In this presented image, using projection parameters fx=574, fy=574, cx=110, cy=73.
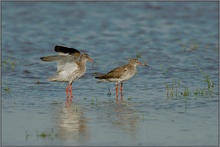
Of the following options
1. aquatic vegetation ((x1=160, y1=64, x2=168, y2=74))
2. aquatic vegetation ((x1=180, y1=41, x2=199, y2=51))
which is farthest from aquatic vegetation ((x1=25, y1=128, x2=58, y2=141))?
aquatic vegetation ((x1=180, y1=41, x2=199, y2=51))

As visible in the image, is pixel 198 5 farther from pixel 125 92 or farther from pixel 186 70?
pixel 125 92

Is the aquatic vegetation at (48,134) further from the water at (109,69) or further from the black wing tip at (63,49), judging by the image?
the black wing tip at (63,49)

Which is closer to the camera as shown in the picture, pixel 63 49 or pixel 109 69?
pixel 63 49

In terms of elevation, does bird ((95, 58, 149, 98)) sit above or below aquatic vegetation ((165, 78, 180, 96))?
above

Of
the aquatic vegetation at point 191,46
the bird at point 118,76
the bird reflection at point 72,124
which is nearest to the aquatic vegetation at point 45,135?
the bird reflection at point 72,124

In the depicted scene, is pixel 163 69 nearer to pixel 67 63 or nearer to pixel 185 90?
pixel 185 90

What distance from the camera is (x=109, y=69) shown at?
52.4ft

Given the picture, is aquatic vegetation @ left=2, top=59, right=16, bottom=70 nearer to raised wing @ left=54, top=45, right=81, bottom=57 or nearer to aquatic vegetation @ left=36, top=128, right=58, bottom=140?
raised wing @ left=54, top=45, right=81, bottom=57

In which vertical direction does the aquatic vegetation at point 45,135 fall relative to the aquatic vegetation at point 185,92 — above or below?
below

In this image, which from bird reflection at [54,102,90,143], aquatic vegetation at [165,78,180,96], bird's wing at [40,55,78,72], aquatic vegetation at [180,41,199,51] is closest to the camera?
bird reflection at [54,102,90,143]

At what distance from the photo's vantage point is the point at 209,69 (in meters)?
15.7

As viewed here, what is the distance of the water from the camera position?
30.1ft

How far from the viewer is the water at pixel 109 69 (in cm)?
916

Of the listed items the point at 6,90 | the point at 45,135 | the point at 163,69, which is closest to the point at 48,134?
the point at 45,135
